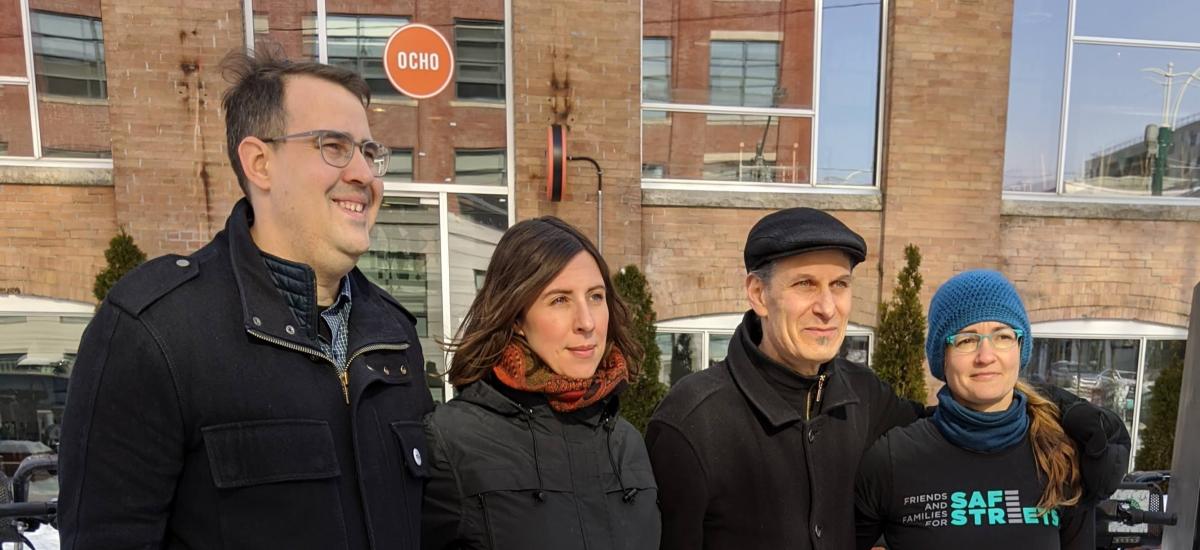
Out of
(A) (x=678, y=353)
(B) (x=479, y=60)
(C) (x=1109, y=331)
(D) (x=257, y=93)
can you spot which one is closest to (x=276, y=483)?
(D) (x=257, y=93)

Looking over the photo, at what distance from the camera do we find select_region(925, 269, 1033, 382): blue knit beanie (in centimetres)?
198

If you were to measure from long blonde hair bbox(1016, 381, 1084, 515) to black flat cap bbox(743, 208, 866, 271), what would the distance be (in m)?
0.89

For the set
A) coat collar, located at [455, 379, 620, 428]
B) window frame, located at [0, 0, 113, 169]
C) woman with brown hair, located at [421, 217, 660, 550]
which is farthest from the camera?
window frame, located at [0, 0, 113, 169]

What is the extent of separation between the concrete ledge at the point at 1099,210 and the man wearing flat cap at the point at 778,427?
5.60 m

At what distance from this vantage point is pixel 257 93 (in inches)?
53.5

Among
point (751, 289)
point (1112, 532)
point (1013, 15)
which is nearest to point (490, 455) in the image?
point (751, 289)

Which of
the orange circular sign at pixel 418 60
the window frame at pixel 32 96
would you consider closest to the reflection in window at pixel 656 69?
the orange circular sign at pixel 418 60

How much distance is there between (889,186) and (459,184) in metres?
4.58

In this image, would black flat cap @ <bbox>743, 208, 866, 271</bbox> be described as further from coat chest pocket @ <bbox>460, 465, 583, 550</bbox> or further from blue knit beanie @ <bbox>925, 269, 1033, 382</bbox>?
coat chest pocket @ <bbox>460, 465, 583, 550</bbox>

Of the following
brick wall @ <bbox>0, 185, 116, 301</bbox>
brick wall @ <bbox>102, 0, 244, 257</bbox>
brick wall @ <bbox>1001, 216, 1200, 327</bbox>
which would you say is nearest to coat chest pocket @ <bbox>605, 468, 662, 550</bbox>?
brick wall @ <bbox>102, 0, 244, 257</bbox>

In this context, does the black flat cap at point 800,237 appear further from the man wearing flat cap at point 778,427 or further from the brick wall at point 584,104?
the brick wall at point 584,104

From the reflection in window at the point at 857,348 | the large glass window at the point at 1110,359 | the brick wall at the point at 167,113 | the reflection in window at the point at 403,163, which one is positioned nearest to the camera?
the brick wall at the point at 167,113

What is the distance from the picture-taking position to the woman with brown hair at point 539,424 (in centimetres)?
154

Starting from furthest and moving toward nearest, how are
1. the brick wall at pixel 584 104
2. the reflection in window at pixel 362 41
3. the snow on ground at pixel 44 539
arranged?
the reflection in window at pixel 362 41
the brick wall at pixel 584 104
the snow on ground at pixel 44 539
